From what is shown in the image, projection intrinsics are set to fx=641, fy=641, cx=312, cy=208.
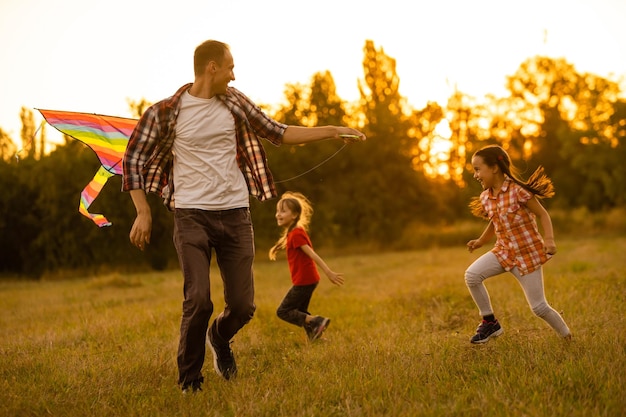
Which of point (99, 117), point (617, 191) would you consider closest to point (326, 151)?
point (617, 191)

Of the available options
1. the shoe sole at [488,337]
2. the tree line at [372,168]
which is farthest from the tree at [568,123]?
the shoe sole at [488,337]

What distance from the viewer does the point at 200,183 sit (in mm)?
4891

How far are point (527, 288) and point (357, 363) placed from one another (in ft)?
5.52

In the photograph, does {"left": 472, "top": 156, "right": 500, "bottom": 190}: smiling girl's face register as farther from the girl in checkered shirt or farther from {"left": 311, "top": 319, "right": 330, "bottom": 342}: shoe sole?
{"left": 311, "top": 319, "right": 330, "bottom": 342}: shoe sole

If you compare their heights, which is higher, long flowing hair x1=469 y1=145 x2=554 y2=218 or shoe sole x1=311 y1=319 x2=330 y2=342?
long flowing hair x1=469 y1=145 x2=554 y2=218

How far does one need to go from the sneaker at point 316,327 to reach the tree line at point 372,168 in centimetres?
800

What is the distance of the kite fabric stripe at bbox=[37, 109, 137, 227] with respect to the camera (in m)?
6.98

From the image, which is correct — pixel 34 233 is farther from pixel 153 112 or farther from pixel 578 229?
pixel 578 229

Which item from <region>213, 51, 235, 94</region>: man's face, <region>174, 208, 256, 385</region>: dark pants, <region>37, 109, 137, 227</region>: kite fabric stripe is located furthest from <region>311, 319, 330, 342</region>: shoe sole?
<region>213, 51, 235, 94</region>: man's face

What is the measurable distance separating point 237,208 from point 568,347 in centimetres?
300

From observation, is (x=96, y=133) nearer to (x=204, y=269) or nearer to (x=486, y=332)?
(x=204, y=269)

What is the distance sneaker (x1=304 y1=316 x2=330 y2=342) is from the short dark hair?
3.38 metres

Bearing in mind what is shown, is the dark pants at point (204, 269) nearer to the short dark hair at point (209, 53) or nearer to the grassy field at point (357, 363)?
the grassy field at point (357, 363)

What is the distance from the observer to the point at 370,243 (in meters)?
32.6
